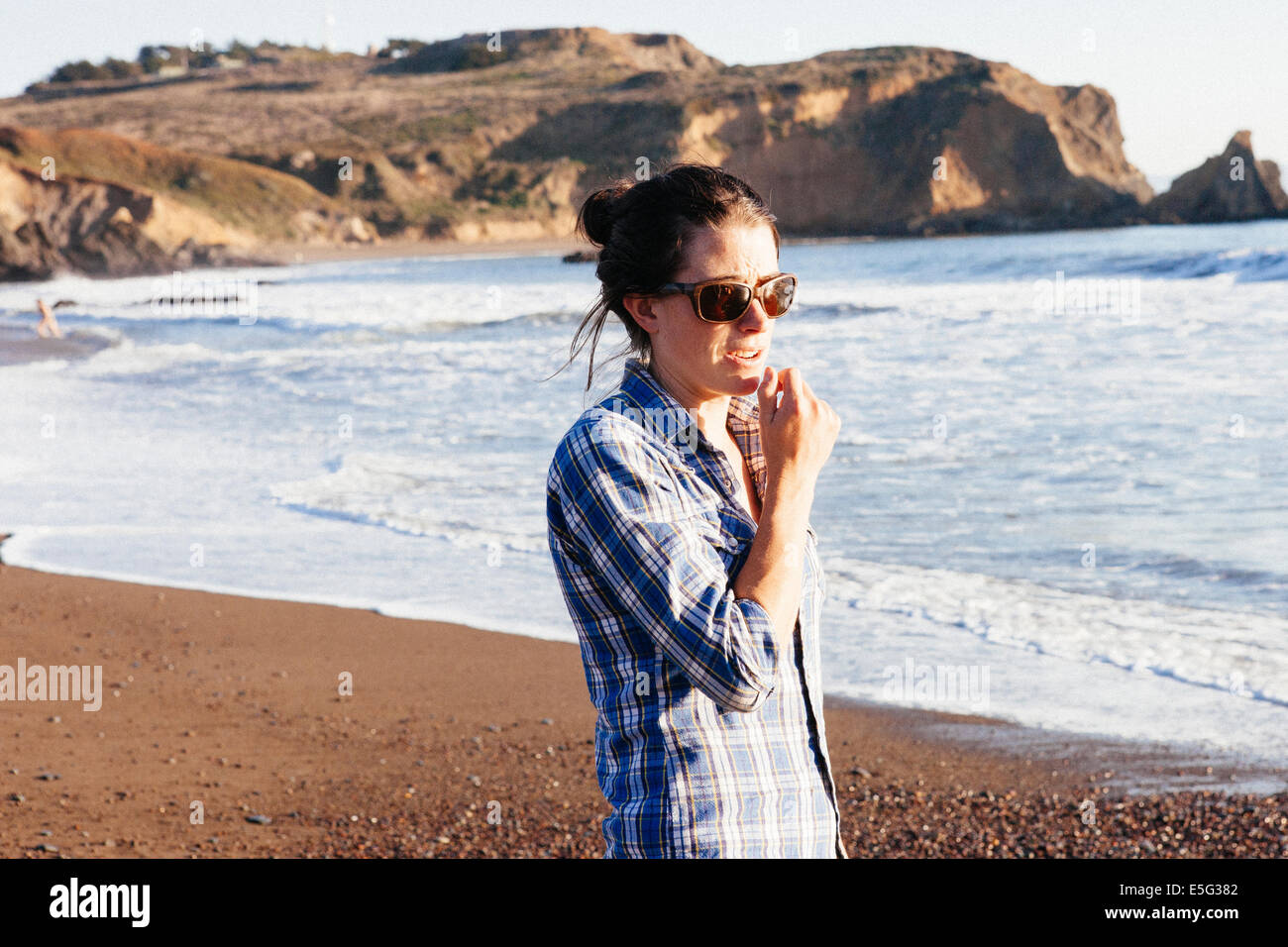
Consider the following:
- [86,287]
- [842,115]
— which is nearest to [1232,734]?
[86,287]

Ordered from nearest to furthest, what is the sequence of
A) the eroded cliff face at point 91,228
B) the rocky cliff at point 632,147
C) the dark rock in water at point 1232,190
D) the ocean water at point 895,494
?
the ocean water at point 895,494 → the eroded cliff face at point 91,228 → the dark rock in water at point 1232,190 → the rocky cliff at point 632,147

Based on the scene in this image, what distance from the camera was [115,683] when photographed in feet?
18.9

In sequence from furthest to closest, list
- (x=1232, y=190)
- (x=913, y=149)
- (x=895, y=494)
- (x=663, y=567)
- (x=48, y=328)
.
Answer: (x=913, y=149)
(x=1232, y=190)
(x=48, y=328)
(x=895, y=494)
(x=663, y=567)

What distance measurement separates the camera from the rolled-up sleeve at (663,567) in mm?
1502

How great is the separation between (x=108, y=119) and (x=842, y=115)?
58591 mm

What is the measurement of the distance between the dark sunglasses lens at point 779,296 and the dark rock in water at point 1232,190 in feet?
244

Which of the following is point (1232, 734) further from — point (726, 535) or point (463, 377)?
point (463, 377)

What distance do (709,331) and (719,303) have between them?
4 centimetres

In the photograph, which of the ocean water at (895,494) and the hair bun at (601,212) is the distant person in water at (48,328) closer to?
the ocean water at (895,494)

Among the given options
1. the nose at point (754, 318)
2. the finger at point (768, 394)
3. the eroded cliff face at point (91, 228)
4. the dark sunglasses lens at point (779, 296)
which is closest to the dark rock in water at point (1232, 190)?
the eroded cliff face at point (91, 228)

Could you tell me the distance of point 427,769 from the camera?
484 centimetres

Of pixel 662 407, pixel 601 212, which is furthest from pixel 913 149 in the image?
pixel 662 407

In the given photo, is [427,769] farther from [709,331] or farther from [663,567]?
[663,567]

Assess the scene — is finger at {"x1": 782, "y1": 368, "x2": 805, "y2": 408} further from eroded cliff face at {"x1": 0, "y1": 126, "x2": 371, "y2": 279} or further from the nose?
eroded cliff face at {"x1": 0, "y1": 126, "x2": 371, "y2": 279}
